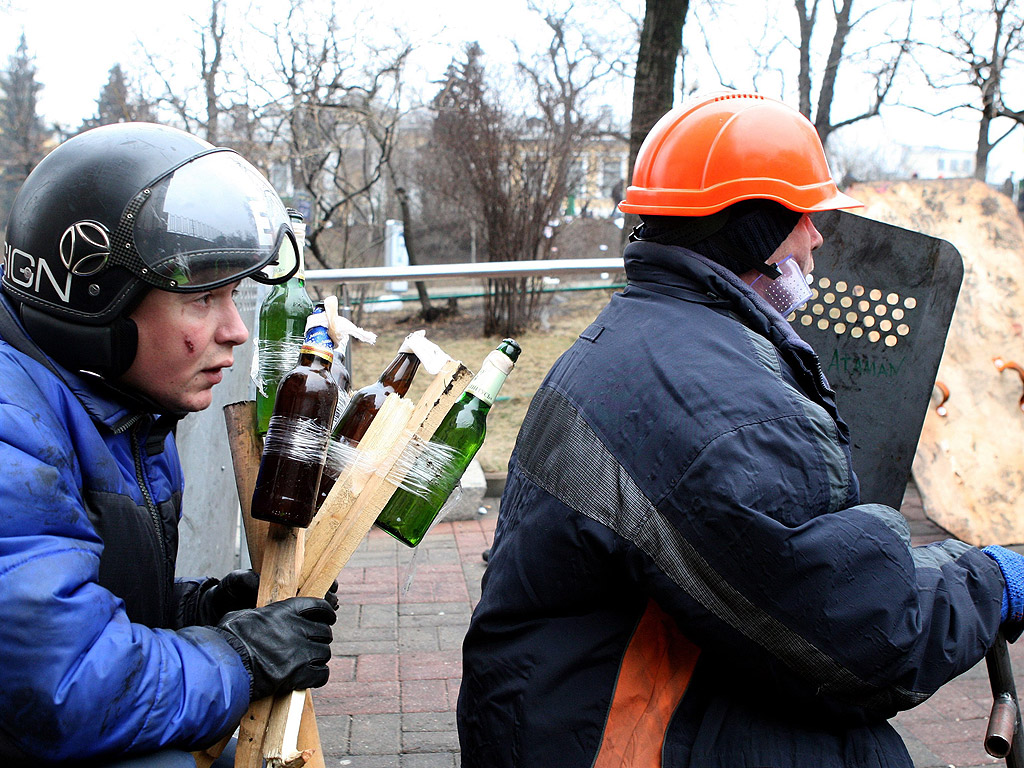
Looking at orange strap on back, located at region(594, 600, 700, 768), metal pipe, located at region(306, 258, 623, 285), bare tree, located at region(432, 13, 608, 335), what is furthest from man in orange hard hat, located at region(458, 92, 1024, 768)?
bare tree, located at region(432, 13, 608, 335)

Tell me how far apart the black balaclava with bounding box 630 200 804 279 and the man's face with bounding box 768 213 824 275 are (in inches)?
0.9

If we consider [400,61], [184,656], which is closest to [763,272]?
[184,656]

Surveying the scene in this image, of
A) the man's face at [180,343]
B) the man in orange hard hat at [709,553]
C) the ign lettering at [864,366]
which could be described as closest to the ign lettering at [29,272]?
the man's face at [180,343]

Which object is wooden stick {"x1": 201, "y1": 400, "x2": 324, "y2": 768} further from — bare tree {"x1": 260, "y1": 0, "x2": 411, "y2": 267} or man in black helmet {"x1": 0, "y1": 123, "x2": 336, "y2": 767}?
bare tree {"x1": 260, "y1": 0, "x2": 411, "y2": 267}

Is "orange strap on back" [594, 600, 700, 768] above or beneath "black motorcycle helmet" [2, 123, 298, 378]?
beneath

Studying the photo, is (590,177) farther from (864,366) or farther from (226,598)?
(226,598)

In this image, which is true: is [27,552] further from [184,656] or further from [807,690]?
[807,690]

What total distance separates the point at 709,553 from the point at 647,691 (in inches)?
12.5

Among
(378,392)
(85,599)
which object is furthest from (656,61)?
(85,599)

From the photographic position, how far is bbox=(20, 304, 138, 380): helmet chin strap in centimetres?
152

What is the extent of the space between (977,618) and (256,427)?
56.5 inches

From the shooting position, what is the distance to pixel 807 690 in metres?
1.52

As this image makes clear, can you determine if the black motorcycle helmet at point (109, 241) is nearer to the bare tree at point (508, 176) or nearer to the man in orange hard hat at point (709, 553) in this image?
the man in orange hard hat at point (709, 553)

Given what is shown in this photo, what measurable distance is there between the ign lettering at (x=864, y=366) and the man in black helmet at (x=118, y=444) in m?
1.66
